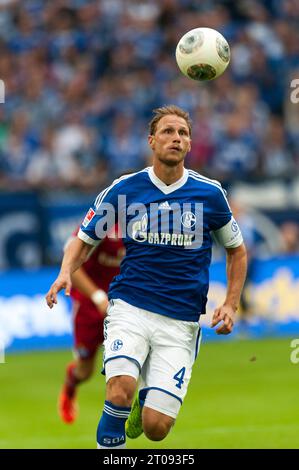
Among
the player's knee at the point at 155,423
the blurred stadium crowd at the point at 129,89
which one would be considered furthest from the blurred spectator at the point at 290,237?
the player's knee at the point at 155,423

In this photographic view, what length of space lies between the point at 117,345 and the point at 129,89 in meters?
14.2

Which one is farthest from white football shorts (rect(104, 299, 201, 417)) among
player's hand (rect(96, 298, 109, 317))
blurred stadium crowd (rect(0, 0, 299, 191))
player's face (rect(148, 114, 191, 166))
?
blurred stadium crowd (rect(0, 0, 299, 191))

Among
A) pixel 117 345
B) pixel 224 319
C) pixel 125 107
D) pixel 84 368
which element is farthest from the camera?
pixel 125 107

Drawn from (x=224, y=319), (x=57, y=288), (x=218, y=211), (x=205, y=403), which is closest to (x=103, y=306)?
(x=205, y=403)

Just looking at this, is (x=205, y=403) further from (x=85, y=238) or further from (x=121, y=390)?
A: (x=121, y=390)

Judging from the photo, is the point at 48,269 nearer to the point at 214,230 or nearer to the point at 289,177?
the point at 289,177

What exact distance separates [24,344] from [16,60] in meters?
7.56

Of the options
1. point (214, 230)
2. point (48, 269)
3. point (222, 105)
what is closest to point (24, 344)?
point (48, 269)

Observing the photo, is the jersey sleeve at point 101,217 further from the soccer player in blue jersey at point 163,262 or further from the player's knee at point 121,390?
the player's knee at point 121,390

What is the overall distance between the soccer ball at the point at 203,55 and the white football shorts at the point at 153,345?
1.86 meters

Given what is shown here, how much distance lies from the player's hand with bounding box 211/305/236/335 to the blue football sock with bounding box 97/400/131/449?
83cm

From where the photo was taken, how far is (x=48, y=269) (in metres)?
16.3

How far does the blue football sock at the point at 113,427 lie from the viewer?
7.17 m

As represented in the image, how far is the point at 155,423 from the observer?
24.2 feet
